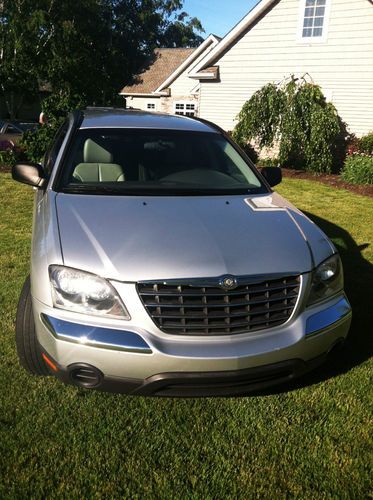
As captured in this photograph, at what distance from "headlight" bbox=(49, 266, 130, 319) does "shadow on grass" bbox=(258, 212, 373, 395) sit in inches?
46.8

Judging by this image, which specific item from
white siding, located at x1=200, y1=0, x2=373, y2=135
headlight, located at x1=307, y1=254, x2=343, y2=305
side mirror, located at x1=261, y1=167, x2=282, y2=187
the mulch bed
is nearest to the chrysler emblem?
headlight, located at x1=307, y1=254, x2=343, y2=305

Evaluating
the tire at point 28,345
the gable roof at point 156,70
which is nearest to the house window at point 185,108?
the gable roof at point 156,70

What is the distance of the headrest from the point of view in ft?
12.0

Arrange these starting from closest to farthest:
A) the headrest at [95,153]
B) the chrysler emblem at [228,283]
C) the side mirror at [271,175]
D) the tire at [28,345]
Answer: the chrysler emblem at [228,283]
the tire at [28,345]
the headrest at [95,153]
the side mirror at [271,175]

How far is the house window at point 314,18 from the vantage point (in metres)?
13.6

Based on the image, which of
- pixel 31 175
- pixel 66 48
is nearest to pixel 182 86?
pixel 66 48

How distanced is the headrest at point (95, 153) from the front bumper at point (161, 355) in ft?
5.44

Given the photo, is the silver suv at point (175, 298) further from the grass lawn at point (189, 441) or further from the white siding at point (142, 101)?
the white siding at point (142, 101)

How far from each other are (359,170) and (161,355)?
10.2 metres

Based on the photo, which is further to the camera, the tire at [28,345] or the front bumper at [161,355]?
the tire at [28,345]

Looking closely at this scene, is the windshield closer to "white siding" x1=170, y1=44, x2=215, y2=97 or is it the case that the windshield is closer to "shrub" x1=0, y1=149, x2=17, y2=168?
"shrub" x1=0, y1=149, x2=17, y2=168

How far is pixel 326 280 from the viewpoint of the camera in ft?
8.64

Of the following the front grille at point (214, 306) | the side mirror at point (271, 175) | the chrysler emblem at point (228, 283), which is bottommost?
the front grille at point (214, 306)

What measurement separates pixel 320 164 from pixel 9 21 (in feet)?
88.5
